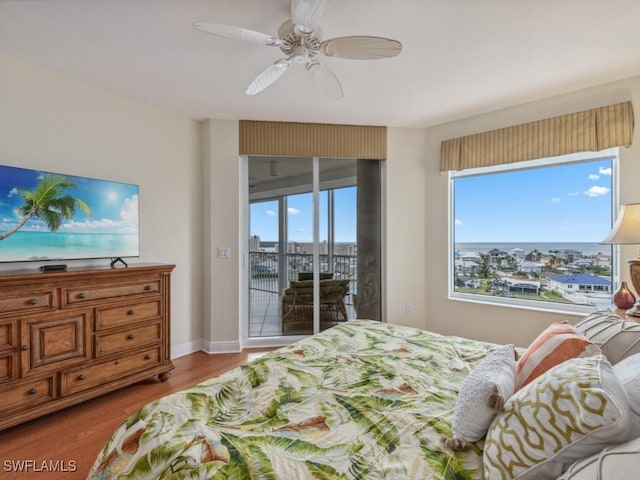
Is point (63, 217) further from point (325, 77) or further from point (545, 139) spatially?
point (545, 139)

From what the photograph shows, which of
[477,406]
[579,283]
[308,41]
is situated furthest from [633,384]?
[579,283]

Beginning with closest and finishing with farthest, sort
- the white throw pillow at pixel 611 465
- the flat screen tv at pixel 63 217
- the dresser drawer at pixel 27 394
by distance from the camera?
1. the white throw pillow at pixel 611 465
2. the dresser drawer at pixel 27 394
3. the flat screen tv at pixel 63 217

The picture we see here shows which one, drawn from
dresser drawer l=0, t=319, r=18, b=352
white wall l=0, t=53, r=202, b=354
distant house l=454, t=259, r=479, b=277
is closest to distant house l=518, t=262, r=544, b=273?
distant house l=454, t=259, r=479, b=277

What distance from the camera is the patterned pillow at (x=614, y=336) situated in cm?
129

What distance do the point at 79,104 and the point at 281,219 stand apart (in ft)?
7.05

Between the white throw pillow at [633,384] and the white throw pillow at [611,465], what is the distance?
0.09 meters

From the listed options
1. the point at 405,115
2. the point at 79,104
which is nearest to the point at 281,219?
the point at 405,115

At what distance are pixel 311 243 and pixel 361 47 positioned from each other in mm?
2404

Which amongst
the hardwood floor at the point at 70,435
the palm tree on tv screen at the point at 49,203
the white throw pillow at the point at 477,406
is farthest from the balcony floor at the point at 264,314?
the white throw pillow at the point at 477,406

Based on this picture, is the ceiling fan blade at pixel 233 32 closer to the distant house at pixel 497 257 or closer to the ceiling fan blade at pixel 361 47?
the ceiling fan blade at pixel 361 47

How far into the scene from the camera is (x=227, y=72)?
2592 millimetres

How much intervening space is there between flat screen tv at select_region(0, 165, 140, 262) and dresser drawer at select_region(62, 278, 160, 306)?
0.35 meters

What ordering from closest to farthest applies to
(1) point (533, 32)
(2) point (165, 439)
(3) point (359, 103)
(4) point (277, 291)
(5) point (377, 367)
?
1. (2) point (165, 439)
2. (5) point (377, 367)
3. (1) point (533, 32)
4. (3) point (359, 103)
5. (4) point (277, 291)

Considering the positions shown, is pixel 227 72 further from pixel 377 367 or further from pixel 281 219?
pixel 377 367
